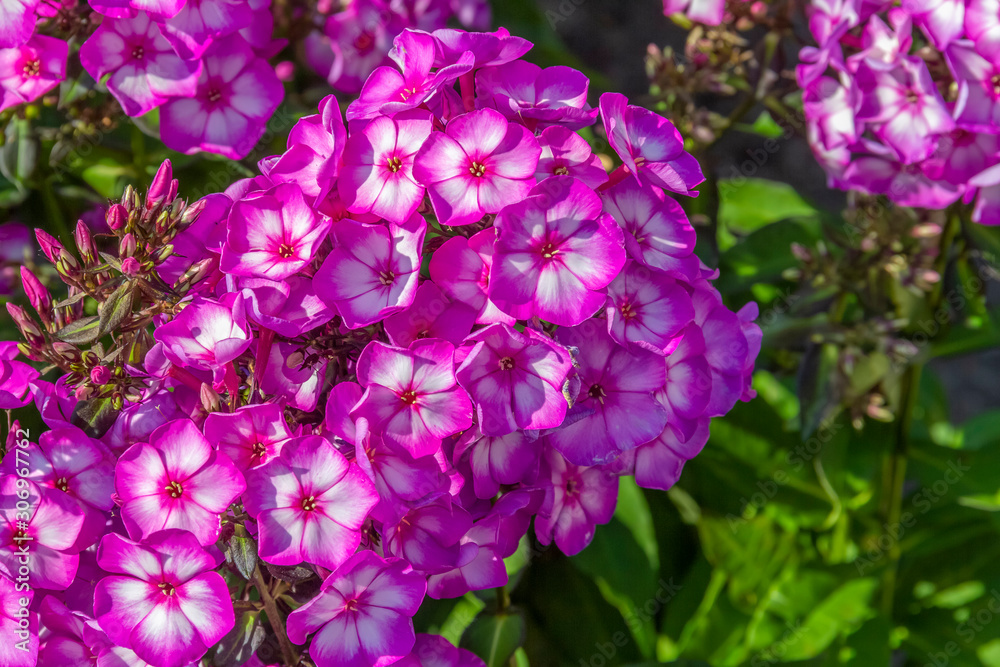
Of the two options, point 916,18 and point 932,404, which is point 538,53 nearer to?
point 916,18

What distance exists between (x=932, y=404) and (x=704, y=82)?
97 cm

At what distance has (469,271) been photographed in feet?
2.73

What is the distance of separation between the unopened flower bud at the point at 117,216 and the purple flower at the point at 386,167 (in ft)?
0.70

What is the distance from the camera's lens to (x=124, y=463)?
816mm

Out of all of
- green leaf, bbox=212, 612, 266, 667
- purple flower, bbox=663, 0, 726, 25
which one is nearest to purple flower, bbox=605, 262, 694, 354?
green leaf, bbox=212, 612, 266, 667

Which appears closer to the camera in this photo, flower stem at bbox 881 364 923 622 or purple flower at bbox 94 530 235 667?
purple flower at bbox 94 530 235 667

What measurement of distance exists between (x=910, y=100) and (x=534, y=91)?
2.07 ft

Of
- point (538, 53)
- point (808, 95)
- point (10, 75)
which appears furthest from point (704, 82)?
point (10, 75)

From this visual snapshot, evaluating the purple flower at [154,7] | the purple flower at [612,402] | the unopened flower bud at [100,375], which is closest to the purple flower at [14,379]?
the unopened flower bud at [100,375]

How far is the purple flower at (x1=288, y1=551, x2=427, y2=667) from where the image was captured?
2.70 ft

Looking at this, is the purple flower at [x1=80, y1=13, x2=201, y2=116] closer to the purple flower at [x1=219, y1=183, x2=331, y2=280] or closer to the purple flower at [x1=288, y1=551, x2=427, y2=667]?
the purple flower at [x1=219, y1=183, x2=331, y2=280]

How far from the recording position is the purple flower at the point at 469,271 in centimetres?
83

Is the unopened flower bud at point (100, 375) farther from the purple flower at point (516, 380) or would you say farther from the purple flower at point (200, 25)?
the purple flower at point (200, 25)

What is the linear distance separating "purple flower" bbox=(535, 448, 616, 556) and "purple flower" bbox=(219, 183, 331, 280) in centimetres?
34
